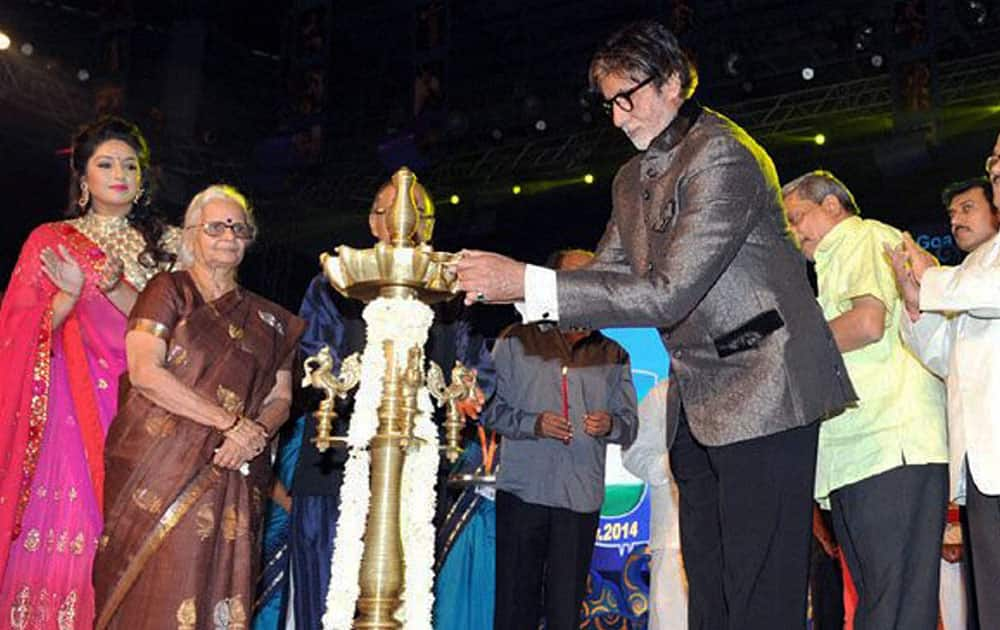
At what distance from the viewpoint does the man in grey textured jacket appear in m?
2.36

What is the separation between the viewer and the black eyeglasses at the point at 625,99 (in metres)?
2.62

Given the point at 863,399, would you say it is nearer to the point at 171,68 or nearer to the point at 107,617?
the point at 107,617

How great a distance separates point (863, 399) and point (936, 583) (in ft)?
1.80

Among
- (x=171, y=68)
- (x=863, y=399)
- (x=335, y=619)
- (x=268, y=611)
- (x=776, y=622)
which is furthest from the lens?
(x=171, y=68)

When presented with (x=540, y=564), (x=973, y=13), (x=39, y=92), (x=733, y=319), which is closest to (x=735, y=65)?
(x=973, y=13)

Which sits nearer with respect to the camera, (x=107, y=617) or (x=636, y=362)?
(x=107, y=617)

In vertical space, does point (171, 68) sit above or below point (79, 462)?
above

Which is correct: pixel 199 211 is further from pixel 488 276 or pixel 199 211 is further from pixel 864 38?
pixel 864 38

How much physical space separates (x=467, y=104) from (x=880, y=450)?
32.2 ft

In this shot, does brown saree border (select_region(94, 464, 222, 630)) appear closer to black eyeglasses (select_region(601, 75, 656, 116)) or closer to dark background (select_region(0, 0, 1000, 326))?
black eyeglasses (select_region(601, 75, 656, 116))

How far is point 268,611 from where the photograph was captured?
466 cm

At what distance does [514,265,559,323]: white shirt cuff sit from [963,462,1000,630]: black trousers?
3.87 feet

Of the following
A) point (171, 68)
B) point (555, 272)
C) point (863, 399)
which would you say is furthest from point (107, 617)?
point (171, 68)

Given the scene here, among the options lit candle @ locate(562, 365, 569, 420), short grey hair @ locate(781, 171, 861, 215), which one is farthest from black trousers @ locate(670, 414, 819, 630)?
lit candle @ locate(562, 365, 569, 420)
